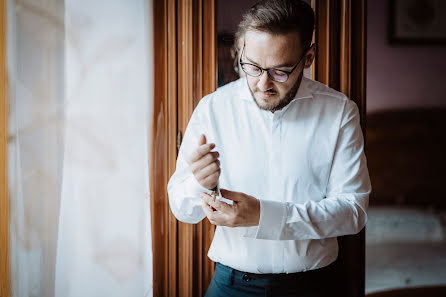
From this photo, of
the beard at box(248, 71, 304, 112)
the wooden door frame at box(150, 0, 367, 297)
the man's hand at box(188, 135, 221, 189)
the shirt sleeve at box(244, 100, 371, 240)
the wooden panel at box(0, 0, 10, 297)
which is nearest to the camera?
the man's hand at box(188, 135, 221, 189)

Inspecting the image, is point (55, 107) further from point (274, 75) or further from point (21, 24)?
point (274, 75)

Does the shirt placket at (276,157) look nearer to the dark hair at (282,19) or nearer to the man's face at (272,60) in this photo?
the man's face at (272,60)

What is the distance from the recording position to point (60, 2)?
1368mm

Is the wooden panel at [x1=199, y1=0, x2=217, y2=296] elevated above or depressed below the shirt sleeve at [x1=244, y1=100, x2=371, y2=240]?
above

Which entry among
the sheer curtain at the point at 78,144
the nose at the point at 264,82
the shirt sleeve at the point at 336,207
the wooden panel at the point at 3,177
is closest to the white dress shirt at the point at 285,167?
the shirt sleeve at the point at 336,207

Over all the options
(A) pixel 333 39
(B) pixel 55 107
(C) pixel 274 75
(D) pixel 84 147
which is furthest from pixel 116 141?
(A) pixel 333 39

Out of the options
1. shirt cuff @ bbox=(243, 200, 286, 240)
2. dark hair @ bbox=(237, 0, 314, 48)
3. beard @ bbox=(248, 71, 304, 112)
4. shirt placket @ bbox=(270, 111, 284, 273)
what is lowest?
shirt cuff @ bbox=(243, 200, 286, 240)

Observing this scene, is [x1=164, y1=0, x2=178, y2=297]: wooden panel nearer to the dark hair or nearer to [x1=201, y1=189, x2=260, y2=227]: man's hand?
the dark hair

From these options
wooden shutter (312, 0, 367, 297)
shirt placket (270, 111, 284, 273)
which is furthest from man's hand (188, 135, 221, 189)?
wooden shutter (312, 0, 367, 297)

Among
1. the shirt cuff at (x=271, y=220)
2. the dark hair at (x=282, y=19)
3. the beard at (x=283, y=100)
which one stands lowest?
the shirt cuff at (x=271, y=220)

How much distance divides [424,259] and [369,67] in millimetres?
922

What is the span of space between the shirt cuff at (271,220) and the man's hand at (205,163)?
7.1 inches

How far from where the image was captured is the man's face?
1136mm

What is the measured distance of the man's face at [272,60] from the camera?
3.73 feet
